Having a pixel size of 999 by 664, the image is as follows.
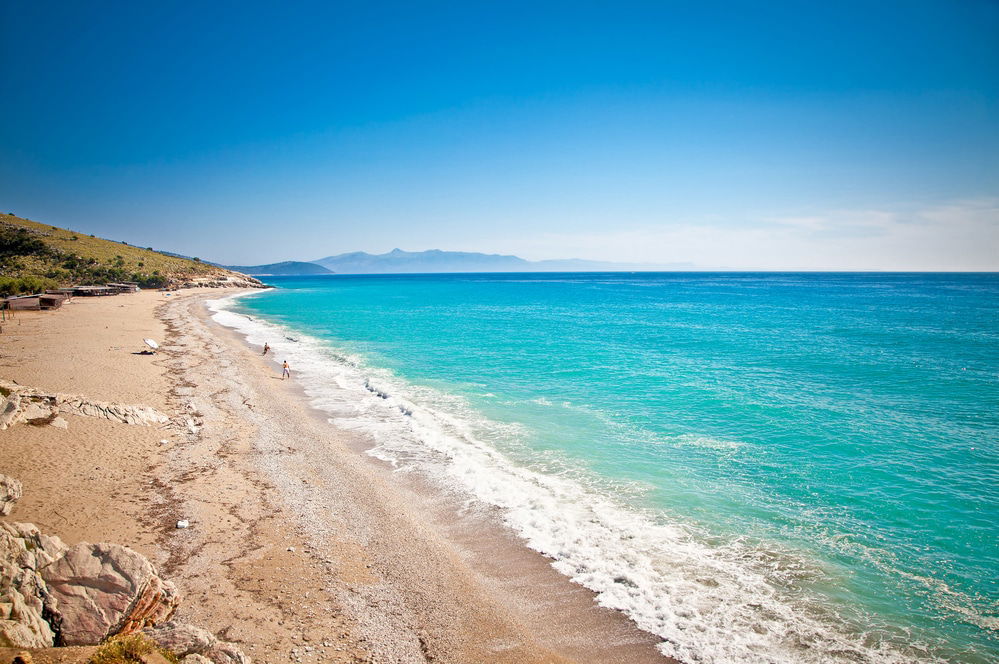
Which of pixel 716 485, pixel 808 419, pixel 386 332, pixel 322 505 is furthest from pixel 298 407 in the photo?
pixel 386 332

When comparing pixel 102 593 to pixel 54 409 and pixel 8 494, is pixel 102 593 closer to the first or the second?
pixel 8 494

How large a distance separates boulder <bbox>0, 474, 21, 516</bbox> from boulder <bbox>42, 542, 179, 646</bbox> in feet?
15.4

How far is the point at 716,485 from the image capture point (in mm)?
14344

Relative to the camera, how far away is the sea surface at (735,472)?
29.8 feet

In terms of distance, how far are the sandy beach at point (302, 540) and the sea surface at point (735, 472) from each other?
127 cm

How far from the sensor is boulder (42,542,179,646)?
20.6 ft

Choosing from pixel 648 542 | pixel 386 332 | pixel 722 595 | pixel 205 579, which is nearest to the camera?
pixel 205 579

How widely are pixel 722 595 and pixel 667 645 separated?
6.88ft

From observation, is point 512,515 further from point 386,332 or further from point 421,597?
point 386,332

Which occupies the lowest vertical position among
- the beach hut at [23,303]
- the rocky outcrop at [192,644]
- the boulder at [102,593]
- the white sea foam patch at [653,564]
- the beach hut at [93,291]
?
the white sea foam patch at [653,564]

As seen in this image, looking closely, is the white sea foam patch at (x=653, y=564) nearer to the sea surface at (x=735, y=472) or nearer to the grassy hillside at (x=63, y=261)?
the sea surface at (x=735, y=472)

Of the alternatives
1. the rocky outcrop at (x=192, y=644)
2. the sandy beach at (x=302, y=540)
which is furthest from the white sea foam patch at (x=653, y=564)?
the rocky outcrop at (x=192, y=644)

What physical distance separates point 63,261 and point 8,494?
9064 cm

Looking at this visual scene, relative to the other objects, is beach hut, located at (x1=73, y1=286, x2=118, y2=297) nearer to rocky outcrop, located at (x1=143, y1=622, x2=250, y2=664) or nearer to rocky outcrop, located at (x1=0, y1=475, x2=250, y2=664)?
rocky outcrop, located at (x1=0, y1=475, x2=250, y2=664)
